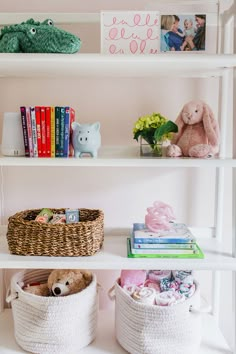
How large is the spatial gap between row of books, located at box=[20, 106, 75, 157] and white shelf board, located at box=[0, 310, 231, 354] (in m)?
0.61

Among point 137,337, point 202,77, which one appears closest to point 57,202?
point 137,337

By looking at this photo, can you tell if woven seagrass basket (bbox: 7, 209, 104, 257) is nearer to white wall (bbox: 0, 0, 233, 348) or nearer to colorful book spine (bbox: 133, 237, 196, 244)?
colorful book spine (bbox: 133, 237, 196, 244)

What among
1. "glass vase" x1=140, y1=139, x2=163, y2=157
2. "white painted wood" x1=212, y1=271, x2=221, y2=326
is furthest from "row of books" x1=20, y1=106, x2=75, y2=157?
"white painted wood" x1=212, y1=271, x2=221, y2=326

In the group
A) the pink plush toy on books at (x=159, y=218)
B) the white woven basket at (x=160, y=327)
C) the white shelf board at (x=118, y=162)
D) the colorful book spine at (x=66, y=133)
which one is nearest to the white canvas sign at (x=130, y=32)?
the colorful book spine at (x=66, y=133)

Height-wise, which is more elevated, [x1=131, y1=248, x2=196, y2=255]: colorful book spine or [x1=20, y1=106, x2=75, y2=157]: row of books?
[x1=20, y1=106, x2=75, y2=157]: row of books

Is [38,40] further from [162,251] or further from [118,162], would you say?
[162,251]

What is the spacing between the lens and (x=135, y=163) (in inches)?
42.9

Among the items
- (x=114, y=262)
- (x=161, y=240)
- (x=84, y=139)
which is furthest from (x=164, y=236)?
(x=84, y=139)

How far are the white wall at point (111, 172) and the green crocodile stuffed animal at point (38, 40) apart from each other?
0.30 m

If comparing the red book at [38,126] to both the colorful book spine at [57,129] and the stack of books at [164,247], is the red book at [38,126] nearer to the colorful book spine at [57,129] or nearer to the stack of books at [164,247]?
the colorful book spine at [57,129]

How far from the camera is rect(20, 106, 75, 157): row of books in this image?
116 cm

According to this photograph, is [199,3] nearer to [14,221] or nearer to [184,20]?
[184,20]

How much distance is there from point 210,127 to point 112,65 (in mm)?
358

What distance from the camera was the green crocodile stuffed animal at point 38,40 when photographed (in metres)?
1.08
